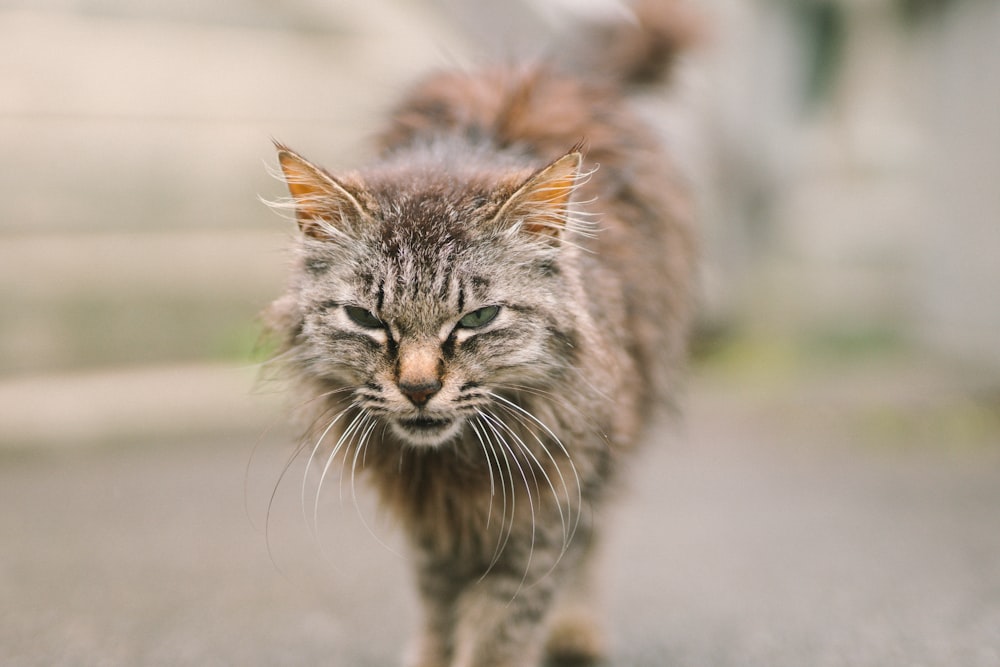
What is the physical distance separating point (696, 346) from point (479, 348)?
18.7 feet

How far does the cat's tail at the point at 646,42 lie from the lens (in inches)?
146

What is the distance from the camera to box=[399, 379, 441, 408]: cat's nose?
7.38 ft

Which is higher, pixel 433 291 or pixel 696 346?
pixel 433 291

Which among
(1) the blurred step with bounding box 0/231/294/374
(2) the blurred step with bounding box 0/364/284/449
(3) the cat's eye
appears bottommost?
(2) the blurred step with bounding box 0/364/284/449

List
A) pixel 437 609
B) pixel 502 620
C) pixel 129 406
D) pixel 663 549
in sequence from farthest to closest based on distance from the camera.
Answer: pixel 129 406, pixel 663 549, pixel 437 609, pixel 502 620

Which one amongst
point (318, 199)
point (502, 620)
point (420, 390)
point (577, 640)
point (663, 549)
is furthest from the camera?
point (663, 549)

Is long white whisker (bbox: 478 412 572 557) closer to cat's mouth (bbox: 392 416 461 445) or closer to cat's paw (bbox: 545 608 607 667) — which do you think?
cat's mouth (bbox: 392 416 461 445)

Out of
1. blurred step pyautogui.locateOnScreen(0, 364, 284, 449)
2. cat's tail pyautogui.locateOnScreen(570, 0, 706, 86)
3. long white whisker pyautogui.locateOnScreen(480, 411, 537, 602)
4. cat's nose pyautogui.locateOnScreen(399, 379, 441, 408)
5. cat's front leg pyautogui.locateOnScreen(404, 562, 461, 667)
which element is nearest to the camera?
cat's nose pyautogui.locateOnScreen(399, 379, 441, 408)

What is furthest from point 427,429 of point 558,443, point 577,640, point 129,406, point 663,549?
point 129,406

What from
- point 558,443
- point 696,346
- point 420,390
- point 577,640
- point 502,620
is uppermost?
point 420,390

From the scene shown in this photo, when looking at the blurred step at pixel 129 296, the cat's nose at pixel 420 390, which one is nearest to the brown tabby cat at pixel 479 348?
Result: the cat's nose at pixel 420 390

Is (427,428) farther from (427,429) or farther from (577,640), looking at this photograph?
(577,640)

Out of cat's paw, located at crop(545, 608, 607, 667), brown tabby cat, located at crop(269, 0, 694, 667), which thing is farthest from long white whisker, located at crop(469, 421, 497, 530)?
cat's paw, located at crop(545, 608, 607, 667)

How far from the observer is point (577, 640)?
10.5 feet
